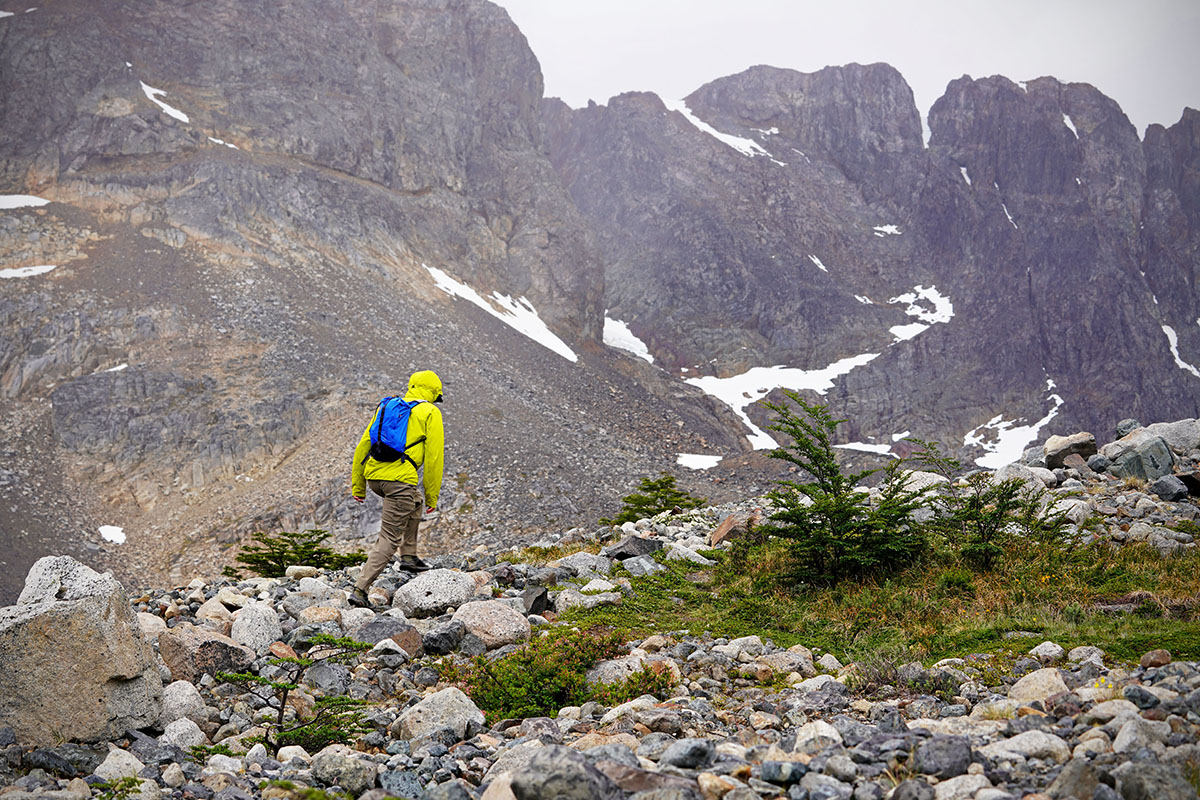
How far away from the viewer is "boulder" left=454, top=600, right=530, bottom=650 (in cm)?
727

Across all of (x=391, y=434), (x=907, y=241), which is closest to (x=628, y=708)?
(x=391, y=434)

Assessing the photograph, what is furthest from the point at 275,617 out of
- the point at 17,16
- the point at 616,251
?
the point at 616,251

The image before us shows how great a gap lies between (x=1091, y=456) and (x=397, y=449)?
12983 mm

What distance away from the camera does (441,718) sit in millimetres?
5219

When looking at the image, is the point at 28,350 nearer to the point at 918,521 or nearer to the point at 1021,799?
the point at 918,521

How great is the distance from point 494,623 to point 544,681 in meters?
1.56

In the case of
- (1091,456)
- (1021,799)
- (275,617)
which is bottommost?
(275,617)

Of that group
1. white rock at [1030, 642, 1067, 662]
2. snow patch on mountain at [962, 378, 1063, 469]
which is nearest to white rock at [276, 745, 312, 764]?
white rock at [1030, 642, 1067, 662]

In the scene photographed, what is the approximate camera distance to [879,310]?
128 metres

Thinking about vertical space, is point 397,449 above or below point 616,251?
below

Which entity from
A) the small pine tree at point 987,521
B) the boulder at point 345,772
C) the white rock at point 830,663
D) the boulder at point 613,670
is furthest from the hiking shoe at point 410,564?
the small pine tree at point 987,521

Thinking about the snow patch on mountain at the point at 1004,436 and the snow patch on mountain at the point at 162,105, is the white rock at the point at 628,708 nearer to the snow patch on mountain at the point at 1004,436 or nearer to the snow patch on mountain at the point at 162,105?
the snow patch on mountain at the point at 162,105

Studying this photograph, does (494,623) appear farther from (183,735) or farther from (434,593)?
(183,735)

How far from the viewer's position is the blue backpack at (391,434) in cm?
920
